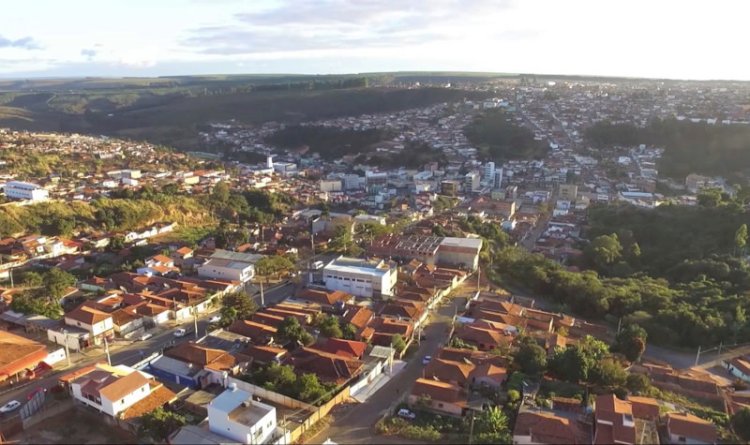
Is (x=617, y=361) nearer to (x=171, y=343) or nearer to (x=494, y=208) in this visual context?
(x=171, y=343)


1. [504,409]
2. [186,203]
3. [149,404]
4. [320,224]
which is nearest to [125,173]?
[186,203]

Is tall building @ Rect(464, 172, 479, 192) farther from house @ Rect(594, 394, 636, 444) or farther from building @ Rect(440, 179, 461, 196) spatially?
house @ Rect(594, 394, 636, 444)

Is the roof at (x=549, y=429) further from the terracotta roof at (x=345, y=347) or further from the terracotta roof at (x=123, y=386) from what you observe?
the terracotta roof at (x=123, y=386)

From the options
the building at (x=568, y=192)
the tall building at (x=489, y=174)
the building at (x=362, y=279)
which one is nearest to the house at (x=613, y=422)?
the building at (x=362, y=279)

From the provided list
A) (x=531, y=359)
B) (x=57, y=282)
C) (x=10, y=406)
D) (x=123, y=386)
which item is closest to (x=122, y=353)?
(x=10, y=406)

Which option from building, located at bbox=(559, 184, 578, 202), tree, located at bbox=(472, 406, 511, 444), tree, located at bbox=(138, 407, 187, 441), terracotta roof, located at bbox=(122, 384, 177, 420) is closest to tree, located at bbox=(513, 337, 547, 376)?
tree, located at bbox=(472, 406, 511, 444)
